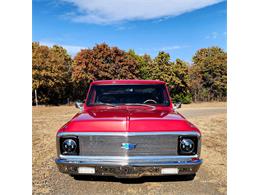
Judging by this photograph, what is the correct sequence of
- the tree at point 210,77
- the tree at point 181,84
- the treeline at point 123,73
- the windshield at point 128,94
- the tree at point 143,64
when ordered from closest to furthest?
the windshield at point 128,94, the treeline at point 123,73, the tree at point 210,77, the tree at point 181,84, the tree at point 143,64

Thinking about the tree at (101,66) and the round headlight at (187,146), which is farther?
the tree at (101,66)

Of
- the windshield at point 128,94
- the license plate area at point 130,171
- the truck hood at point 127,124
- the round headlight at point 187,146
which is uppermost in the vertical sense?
the windshield at point 128,94

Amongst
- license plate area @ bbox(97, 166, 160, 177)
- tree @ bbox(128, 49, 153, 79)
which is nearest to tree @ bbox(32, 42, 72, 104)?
tree @ bbox(128, 49, 153, 79)

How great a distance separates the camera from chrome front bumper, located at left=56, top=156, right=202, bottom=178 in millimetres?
3670

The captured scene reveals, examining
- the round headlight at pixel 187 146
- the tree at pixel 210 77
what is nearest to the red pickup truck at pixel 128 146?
the round headlight at pixel 187 146

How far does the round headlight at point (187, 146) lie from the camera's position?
3.79m

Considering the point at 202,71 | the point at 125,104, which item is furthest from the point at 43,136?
the point at 202,71

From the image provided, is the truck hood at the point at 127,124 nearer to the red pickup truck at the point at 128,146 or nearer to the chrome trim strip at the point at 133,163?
the red pickup truck at the point at 128,146

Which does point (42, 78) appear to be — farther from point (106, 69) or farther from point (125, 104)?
point (125, 104)

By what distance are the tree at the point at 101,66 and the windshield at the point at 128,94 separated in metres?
28.1

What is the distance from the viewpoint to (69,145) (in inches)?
150

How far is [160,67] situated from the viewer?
3412 centimetres

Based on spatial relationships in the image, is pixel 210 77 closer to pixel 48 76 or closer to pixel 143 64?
pixel 143 64

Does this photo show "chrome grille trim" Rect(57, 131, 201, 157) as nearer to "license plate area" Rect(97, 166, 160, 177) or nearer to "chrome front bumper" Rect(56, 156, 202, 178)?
"chrome front bumper" Rect(56, 156, 202, 178)
